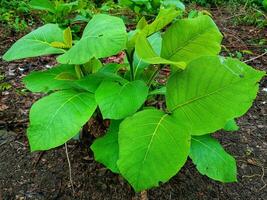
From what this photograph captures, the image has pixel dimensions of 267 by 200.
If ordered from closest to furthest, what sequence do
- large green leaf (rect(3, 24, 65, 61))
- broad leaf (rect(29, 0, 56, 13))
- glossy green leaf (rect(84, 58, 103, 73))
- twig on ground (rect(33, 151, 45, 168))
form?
large green leaf (rect(3, 24, 65, 61)) < glossy green leaf (rect(84, 58, 103, 73)) < twig on ground (rect(33, 151, 45, 168)) < broad leaf (rect(29, 0, 56, 13))

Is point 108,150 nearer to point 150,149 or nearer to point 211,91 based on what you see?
point 150,149

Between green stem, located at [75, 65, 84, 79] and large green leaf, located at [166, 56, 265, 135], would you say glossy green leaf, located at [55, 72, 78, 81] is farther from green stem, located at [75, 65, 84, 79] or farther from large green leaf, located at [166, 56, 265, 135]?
large green leaf, located at [166, 56, 265, 135]

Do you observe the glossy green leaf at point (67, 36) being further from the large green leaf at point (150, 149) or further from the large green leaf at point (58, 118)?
the large green leaf at point (150, 149)

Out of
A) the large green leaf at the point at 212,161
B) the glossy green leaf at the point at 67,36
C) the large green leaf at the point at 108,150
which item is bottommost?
the large green leaf at the point at 212,161

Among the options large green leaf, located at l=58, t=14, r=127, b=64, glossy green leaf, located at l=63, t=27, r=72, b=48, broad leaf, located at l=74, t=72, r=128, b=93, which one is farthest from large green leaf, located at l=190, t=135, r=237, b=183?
glossy green leaf, located at l=63, t=27, r=72, b=48

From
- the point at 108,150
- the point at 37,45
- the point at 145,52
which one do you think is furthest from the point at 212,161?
the point at 37,45

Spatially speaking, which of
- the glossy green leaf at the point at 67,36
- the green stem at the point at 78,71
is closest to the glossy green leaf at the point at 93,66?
the green stem at the point at 78,71
